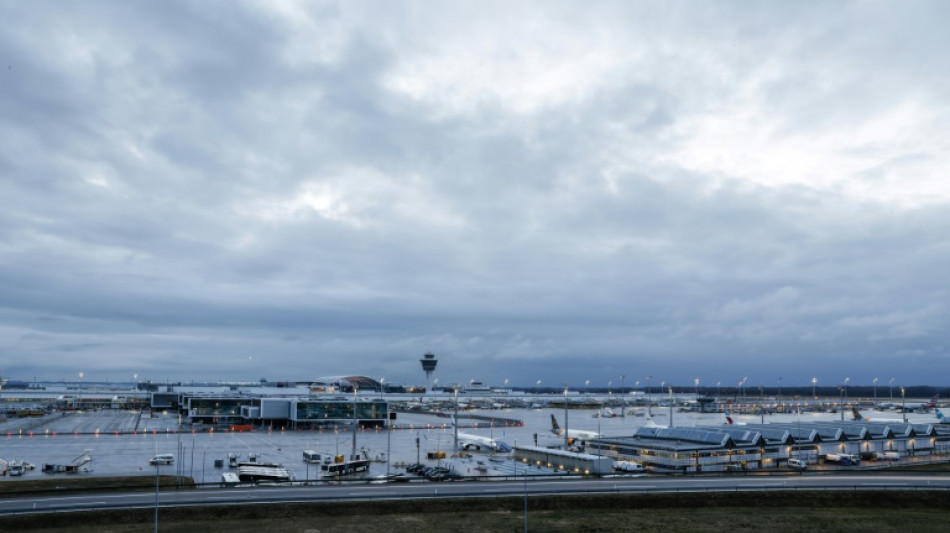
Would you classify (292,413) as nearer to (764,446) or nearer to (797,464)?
(764,446)

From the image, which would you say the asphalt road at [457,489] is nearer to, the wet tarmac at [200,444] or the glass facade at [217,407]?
the wet tarmac at [200,444]

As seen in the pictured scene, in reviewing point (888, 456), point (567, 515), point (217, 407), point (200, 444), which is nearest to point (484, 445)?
point (200, 444)

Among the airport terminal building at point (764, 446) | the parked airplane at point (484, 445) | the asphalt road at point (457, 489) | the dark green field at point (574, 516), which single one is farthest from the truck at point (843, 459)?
the parked airplane at point (484, 445)

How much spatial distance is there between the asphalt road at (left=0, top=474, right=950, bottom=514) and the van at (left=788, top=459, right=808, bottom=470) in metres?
8.57

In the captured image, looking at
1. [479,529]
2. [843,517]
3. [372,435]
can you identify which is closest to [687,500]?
[843,517]

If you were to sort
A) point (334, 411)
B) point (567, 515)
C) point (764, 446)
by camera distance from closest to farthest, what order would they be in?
point (567, 515) < point (764, 446) < point (334, 411)

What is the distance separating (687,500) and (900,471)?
105 ft

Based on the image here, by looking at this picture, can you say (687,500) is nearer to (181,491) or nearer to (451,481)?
(451,481)

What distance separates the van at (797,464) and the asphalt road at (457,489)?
28.1 feet

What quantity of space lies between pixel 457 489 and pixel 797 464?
148 feet

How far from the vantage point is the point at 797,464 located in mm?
75750

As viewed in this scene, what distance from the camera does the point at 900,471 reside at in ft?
222

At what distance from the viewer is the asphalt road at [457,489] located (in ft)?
155

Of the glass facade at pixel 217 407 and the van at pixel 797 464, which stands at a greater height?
the glass facade at pixel 217 407
